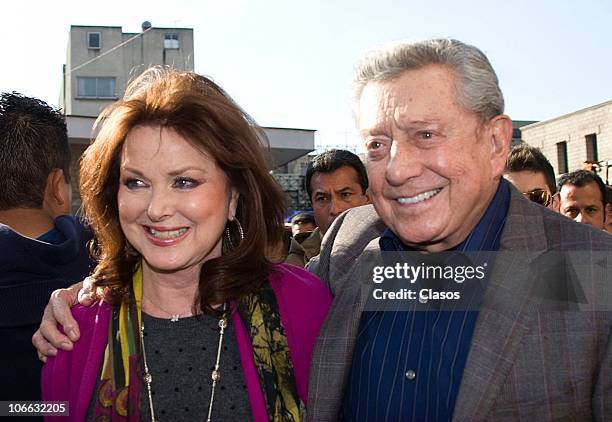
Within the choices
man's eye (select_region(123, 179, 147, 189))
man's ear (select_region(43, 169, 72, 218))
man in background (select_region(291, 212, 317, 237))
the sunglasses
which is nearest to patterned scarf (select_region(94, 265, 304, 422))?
man's eye (select_region(123, 179, 147, 189))

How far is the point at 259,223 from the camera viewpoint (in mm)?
2762

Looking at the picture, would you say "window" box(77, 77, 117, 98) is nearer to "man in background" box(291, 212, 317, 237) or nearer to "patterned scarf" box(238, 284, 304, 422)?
"man in background" box(291, 212, 317, 237)

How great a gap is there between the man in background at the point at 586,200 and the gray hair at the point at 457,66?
378cm

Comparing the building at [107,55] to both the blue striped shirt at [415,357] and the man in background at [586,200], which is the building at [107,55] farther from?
the blue striped shirt at [415,357]

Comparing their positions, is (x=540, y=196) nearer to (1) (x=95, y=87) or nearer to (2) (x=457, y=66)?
(2) (x=457, y=66)

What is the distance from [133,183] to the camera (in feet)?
8.34

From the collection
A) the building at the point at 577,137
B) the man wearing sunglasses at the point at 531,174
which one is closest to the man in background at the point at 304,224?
the man wearing sunglasses at the point at 531,174

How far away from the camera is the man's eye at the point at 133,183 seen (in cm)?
253

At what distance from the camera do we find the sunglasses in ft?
14.9

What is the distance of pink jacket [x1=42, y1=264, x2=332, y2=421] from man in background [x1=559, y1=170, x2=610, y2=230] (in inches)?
149

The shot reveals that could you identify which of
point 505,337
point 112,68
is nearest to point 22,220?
point 505,337

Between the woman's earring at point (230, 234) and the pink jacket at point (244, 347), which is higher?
the woman's earring at point (230, 234)

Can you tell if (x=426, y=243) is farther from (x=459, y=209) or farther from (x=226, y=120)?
(x=226, y=120)

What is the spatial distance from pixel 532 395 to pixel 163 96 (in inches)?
64.6
